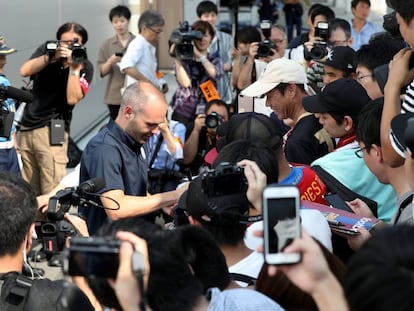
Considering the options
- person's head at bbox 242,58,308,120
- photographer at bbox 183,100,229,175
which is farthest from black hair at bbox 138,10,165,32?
person's head at bbox 242,58,308,120

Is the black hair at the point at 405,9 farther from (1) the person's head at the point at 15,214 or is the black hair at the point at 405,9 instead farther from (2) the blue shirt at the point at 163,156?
(2) the blue shirt at the point at 163,156

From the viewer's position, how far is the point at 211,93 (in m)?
7.99

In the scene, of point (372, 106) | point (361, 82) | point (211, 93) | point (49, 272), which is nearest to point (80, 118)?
point (211, 93)

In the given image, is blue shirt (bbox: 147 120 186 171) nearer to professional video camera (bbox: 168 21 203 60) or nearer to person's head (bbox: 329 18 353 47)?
professional video camera (bbox: 168 21 203 60)

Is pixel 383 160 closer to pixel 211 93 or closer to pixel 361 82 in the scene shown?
pixel 361 82

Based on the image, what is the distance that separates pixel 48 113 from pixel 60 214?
3.65m

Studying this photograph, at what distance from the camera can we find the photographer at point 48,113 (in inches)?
274

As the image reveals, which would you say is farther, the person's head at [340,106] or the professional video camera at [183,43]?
the professional video camera at [183,43]

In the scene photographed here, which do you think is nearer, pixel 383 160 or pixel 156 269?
pixel 156 269

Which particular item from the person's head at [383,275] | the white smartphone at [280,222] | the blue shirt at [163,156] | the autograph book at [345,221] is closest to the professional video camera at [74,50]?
the blue shirt at [163,156]

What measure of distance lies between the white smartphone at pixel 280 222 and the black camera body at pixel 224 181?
0.86 metres

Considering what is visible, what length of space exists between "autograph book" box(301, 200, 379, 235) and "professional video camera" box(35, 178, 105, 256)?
0.96 m

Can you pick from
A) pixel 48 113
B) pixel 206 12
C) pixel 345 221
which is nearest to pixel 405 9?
pixel 345 221

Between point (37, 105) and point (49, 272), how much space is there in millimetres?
1461
